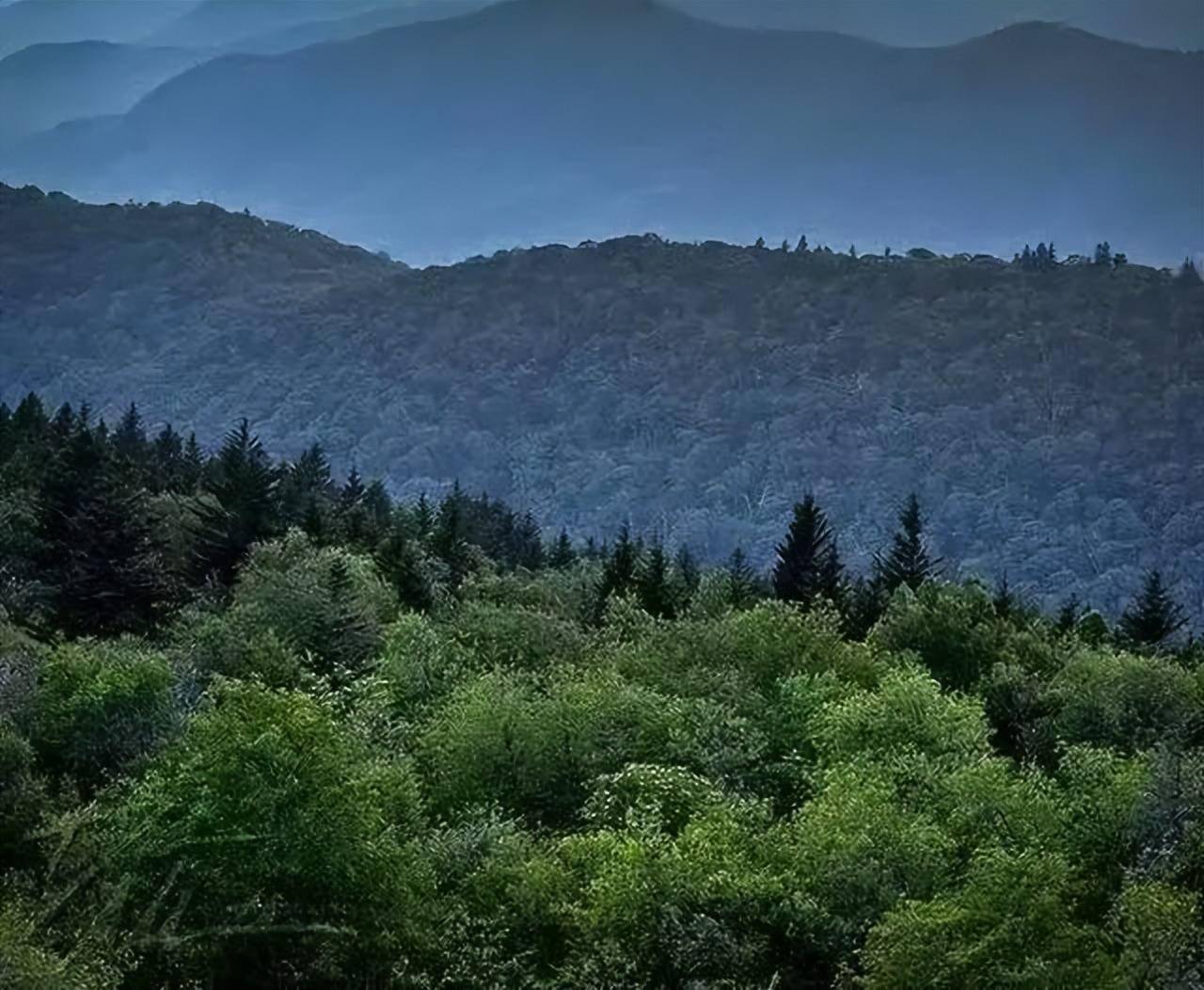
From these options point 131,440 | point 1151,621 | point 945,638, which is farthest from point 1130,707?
point 131,440

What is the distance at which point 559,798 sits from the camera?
3556 cm

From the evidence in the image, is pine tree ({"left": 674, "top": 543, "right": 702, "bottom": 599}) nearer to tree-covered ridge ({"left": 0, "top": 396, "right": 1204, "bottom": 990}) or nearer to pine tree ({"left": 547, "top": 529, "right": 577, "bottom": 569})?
pine tree ({"left": 547, "top": 529, "right": 577, "bottom": 569})

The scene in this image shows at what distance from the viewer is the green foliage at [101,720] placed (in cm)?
3297

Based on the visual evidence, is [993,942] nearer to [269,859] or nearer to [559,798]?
[269,859]

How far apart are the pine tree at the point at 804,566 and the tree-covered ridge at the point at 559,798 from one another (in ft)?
46.7

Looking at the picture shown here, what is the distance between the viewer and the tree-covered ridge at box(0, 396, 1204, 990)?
24969mm

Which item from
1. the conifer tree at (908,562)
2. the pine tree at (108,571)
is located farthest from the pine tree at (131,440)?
the conifer tree at (908,562)

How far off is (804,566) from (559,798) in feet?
119

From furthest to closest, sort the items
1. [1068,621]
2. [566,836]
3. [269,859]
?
[1068,621] → [566,836] → [269,859]

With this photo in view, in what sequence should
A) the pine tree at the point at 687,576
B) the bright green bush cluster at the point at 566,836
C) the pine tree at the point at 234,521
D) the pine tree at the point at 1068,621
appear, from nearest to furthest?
the bright green bush cluster at the point at 566,836 < the pine tree at the point at 234,521 < the pine tree at the point at 1068,621 < the pine tree at the point at 687,576

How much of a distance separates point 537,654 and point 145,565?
15.9m

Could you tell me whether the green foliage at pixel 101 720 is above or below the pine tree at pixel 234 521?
below

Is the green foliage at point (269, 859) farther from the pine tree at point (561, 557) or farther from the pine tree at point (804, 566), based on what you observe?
the pine tree at point (561, 557)

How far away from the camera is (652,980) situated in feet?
82.8
